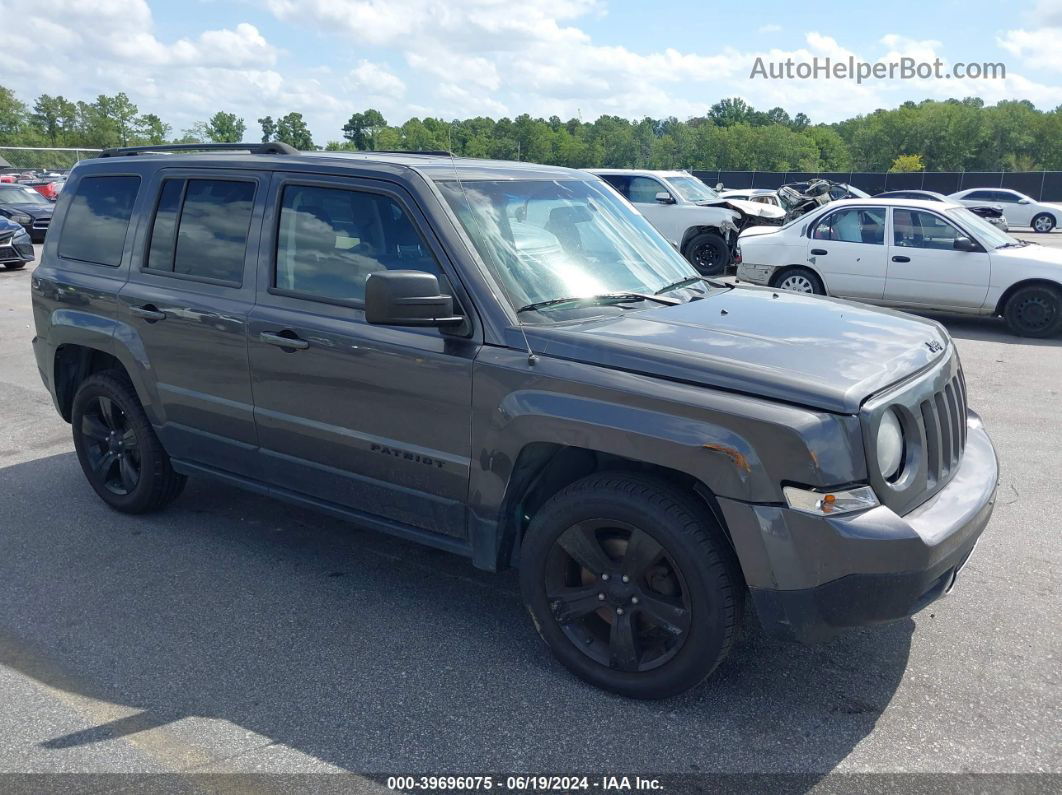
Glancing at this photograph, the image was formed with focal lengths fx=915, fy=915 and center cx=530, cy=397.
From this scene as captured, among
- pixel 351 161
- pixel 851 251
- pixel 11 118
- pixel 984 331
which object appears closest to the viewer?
pixel 351 161

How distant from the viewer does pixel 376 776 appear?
2.93m

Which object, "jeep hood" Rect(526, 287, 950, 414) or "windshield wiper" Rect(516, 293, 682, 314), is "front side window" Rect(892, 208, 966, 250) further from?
"windshield wiper" Rect(516, 293, 682, 314)

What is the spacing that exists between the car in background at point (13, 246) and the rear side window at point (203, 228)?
14.7 meters

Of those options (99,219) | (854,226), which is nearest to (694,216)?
(854,226)

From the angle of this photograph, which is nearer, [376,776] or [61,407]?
[376,776]

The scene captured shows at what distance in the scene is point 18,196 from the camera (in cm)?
2320

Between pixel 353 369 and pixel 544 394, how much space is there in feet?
3.17

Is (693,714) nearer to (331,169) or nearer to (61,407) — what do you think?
(331,169)

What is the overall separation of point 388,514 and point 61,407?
2.73 m

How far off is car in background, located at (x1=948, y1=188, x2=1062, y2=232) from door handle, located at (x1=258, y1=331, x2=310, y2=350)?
106 ft

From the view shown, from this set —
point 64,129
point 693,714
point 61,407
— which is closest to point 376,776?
point 693,714

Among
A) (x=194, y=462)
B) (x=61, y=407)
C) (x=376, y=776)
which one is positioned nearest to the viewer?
(x=376, y=776)

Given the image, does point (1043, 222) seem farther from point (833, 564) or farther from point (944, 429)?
point (833, 564)

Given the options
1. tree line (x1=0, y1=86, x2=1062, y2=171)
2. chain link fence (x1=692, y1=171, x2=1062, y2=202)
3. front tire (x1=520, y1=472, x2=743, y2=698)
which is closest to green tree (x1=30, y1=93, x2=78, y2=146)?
tree line (x1=0, y1=86, x2=1062, y2=171)
